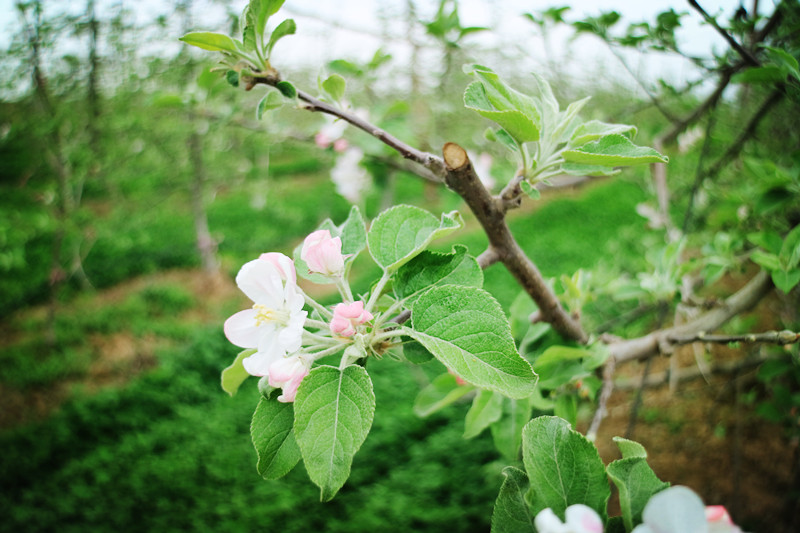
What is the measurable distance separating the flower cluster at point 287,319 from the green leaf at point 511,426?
1.46 ft

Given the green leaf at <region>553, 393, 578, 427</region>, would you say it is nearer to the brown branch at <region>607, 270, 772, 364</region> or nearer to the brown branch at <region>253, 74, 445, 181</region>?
the brown branch at <region>607, 270, 772, 364</region>

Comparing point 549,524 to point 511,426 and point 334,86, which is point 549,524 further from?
point 334,86

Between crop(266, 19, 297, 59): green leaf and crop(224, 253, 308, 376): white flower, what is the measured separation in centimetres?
33

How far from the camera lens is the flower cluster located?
56 cm

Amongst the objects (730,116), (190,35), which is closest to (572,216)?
(730,116)

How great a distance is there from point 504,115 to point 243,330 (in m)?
0.43

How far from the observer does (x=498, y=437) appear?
945 mm

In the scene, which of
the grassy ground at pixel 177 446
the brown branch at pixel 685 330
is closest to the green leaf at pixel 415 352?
the brown branch at pixel 685 330

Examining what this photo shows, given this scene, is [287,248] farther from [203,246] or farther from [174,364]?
[174,364]

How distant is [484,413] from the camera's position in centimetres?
91

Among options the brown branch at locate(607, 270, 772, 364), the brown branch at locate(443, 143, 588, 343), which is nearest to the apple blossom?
the brown branch at locate(443, 143, 588, 343)

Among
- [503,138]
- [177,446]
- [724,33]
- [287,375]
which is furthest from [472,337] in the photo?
[177,446]

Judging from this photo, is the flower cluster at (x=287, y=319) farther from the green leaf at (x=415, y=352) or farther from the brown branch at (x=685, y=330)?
the brown branch at (x=685, y=330)

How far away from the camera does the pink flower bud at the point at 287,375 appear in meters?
0.55
